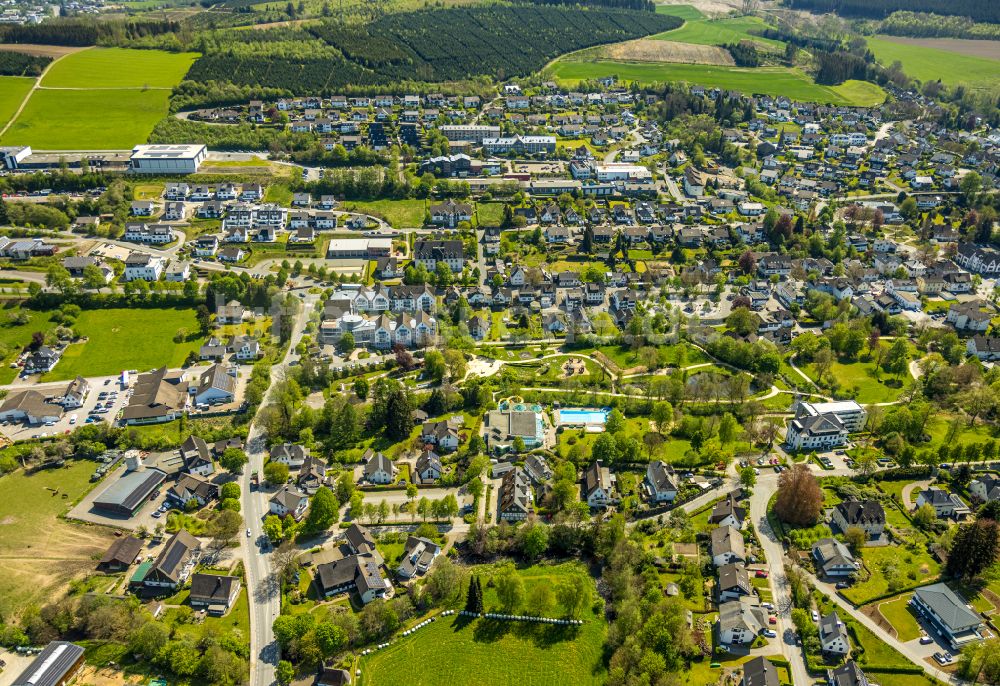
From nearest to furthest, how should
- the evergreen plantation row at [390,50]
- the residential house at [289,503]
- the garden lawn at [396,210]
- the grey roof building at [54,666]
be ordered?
the grey roof building at [54,666] < the residential house at [289,503] < the garden lawn at [396,210] < the evergreen plantation row at [390,50]

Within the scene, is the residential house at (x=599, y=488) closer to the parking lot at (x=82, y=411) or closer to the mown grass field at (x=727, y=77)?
the parking lot at (x=82, y=411)

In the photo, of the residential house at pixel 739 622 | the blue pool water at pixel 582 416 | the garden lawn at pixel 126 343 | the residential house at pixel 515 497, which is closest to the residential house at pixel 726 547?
the residential house at pixel 739 622

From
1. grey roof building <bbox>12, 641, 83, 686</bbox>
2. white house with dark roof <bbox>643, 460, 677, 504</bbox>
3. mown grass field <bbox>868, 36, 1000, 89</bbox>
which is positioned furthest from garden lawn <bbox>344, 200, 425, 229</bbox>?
mown grass field <bbox>868, 36, 1000, 89</bbox>

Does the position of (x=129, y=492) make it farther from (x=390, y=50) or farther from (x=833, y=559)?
(x=390, y=50)

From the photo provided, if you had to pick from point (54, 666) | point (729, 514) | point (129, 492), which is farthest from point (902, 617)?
point (129, 492)

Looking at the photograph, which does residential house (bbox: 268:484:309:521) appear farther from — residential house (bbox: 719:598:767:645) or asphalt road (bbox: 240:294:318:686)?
residential house (bbox: 719:598:767:645)

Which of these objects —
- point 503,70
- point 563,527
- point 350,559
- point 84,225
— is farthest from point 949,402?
point 503,70
